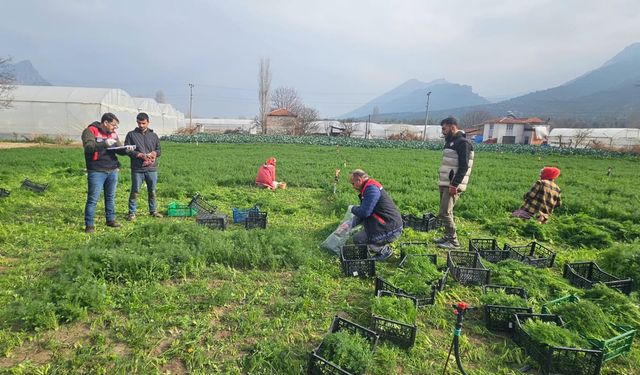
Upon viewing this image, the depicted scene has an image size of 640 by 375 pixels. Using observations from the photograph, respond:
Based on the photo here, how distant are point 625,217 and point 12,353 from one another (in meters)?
11.9

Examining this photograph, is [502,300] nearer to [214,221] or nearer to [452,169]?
[452,169]

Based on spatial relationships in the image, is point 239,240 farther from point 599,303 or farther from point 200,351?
point 599,303

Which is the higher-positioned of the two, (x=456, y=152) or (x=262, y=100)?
(x=262, y=100)

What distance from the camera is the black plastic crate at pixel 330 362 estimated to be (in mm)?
2783

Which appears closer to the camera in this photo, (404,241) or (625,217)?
(404,241)

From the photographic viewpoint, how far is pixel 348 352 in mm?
2918

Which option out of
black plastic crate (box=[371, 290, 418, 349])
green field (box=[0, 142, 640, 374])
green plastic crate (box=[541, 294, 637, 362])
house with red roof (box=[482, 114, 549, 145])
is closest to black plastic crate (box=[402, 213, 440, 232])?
green field (box=[0, 142, 640, 374])

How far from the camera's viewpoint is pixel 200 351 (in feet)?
10.4

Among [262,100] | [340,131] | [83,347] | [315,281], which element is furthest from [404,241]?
[262,100]

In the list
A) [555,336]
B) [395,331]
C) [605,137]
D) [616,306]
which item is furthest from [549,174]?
[605,137]

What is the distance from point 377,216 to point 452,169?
1.73 meters

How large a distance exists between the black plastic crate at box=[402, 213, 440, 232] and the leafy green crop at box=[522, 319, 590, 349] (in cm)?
405

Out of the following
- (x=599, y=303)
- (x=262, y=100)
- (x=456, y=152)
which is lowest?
(x=599, y=303)

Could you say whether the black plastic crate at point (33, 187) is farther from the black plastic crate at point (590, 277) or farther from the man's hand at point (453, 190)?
the black plastic crate at point (590, 277)
